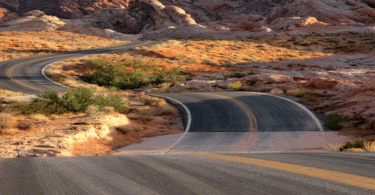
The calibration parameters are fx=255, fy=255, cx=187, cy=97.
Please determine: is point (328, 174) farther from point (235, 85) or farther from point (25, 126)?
point (235, 85)

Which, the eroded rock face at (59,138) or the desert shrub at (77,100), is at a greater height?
the desert shrub at (77,100)

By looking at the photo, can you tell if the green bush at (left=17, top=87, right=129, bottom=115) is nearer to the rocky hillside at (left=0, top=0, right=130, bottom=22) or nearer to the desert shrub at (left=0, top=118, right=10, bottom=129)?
the desert shrub at (left=0, top=118, right=10, bottom=129)


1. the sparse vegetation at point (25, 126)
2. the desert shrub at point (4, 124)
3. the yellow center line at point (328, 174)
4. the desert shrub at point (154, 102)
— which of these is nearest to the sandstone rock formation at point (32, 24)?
the desert shrub at point (154, 102)

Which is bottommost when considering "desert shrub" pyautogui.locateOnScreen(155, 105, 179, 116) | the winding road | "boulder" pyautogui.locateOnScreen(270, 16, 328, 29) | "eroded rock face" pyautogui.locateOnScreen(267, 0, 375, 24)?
"desert shrub" pyautogui.locateOnScreen(155, 105, 179, 116)

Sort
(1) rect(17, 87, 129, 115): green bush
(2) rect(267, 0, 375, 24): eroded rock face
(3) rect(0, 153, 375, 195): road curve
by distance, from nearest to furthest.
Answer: (3) rect(0, 153, 375, 195): road curve < (1) rect(17, 87, 129, 115): green bush < (2) rect(267, 0, 375, 24): eroded rock face

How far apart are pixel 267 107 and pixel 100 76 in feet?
73.3

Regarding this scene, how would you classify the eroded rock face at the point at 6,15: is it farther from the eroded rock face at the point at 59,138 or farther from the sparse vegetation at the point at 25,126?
the eroded rock face at the point at 59,138

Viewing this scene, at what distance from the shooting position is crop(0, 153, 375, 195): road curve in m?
2.95

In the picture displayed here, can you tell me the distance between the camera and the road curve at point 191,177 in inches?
116

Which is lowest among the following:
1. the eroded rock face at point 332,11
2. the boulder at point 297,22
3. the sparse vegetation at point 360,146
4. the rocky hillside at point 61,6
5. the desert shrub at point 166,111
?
the desert shrub at point 166,111

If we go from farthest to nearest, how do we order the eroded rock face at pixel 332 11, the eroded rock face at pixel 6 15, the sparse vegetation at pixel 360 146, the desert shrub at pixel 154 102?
1. the eroded rock face at pixel 6 15
2. the eroded rock face at pixel 332 11
3. the desert shrub at pixel 154 102
4. the sparse vegetation at pixel 360 146

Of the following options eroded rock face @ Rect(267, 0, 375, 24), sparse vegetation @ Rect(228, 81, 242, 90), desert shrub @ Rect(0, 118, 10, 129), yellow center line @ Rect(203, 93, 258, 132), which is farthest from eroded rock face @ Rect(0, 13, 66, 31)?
yellow center line @ Rect(203, 93, 258, 132)

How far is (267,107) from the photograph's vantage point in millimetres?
14750

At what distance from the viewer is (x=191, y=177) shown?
3453 millimetres
